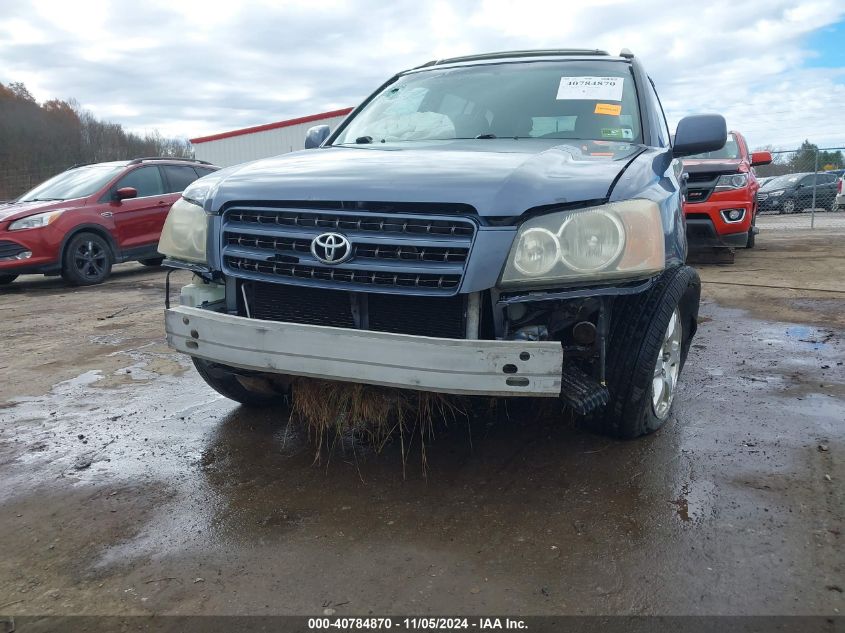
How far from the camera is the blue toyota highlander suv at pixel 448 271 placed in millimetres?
2270

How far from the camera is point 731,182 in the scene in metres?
8.59

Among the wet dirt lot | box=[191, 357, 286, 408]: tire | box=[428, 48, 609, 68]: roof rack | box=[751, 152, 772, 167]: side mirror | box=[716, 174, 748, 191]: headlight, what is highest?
box=[428, 48, 609, 68]: roof rack

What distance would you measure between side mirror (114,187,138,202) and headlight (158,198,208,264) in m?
6.80

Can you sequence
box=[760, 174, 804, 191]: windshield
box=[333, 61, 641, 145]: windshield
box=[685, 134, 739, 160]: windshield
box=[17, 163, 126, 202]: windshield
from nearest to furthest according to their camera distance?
box=[333, 61, 641, 145]: windshield → box=[17, 163, 126, 202]: windshield → box=[685, 134, 739, 160]: windshield → box=[760, 174, 804, 191]: windshield

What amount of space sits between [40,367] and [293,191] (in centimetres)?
304

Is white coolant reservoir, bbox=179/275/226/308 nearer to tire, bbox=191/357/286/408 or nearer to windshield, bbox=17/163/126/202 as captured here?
tire, bbox=191/357/286/408

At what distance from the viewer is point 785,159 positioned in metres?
20.2

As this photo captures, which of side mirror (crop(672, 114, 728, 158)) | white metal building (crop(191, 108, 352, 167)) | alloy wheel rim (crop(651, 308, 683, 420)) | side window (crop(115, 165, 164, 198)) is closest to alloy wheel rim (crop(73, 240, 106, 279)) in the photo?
side window (crop(115, 165, 164, 198))

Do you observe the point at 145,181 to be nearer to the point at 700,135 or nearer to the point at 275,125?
the point at 700,135

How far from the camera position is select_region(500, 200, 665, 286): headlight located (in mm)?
2289

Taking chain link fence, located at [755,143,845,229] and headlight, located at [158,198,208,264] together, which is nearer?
headlight, located at [158,198,208,264]

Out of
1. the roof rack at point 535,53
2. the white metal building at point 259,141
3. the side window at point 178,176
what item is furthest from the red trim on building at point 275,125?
the roof rack at point 535,53

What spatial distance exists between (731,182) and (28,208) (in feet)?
28.0

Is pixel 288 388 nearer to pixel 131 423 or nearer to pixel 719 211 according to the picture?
pixel 131 423
